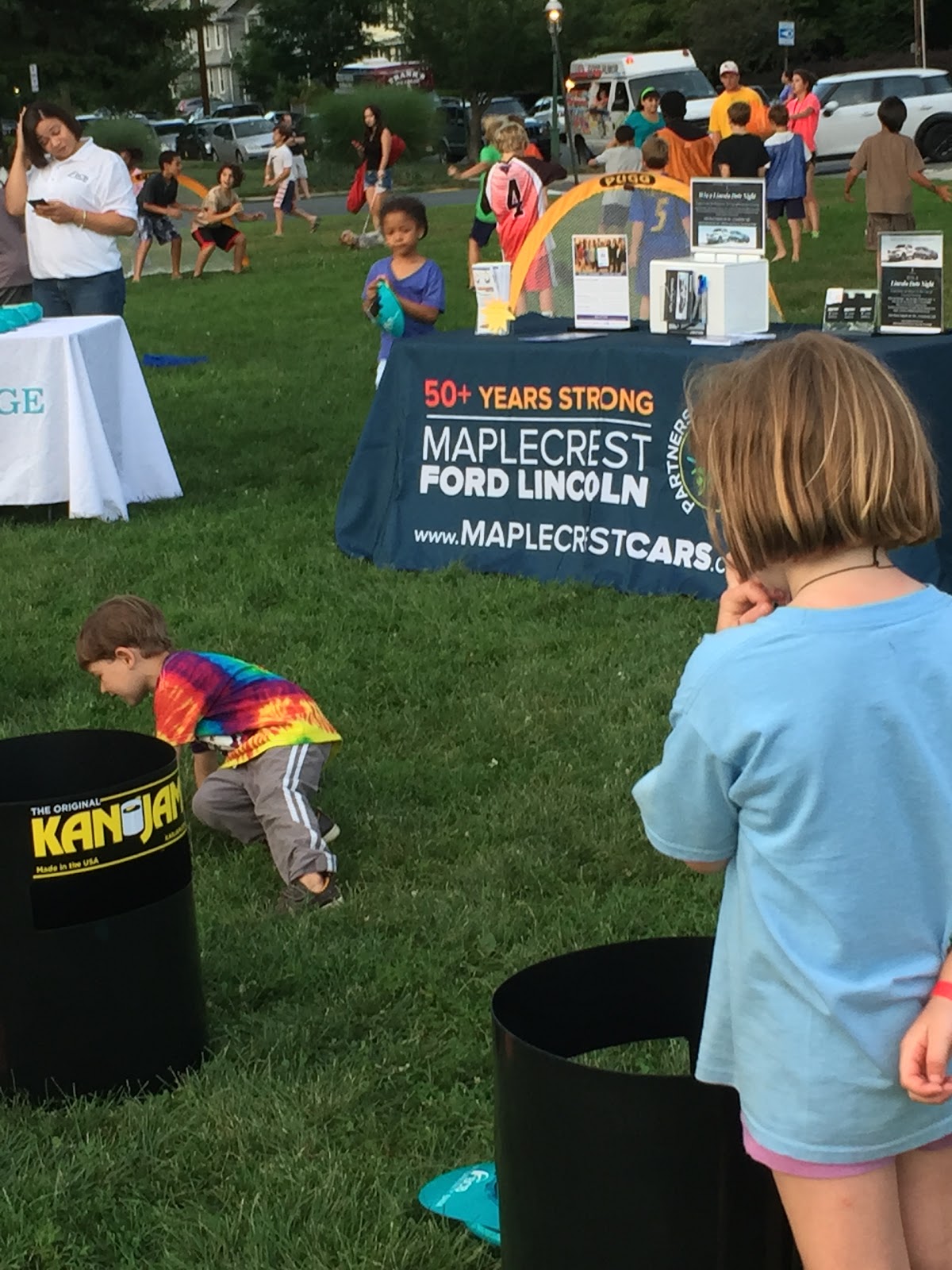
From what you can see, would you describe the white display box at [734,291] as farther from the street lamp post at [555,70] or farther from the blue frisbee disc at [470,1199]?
the street lamp post at [555,70]

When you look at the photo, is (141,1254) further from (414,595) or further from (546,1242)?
(414,595)

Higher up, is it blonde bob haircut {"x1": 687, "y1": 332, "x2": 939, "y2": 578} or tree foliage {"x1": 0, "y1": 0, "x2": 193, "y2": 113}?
tree foliage {"x1": 0, "y1": 0, "x2": 193, "y2": 113}

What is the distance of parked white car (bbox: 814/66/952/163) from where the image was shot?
96.6 ft

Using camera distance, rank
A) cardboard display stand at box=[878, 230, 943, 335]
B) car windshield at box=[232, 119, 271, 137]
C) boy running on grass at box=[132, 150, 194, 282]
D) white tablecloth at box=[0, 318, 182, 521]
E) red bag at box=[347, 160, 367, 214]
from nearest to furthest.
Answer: cardboard display stand at box=[878, 230, 943, 335]
white tablecloth at box=[0, 318, 182, 521]
boy running on grass at box=[132, 150, 194, 282]
red bag at box=[347, 160, 367, 214]
car windshield at box=[232, 119, 271, 137]

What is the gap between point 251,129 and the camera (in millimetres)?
55250

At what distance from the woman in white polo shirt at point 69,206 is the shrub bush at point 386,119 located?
36215mm

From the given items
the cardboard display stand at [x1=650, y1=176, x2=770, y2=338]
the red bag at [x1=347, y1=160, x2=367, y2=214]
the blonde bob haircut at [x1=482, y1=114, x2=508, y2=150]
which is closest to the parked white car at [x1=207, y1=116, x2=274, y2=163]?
the red bag at [x1=347, y1=160, x2=367, y2=214]

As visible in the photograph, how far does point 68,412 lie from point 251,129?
163 feet

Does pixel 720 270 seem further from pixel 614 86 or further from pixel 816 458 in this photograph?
pixel 614 86

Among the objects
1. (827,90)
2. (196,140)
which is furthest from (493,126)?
(196,140)

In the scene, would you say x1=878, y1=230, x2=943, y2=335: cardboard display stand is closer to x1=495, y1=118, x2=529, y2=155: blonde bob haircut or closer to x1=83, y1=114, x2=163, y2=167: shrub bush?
x1=495, y1=118, x2=529, y2=155: blonde bob haircut

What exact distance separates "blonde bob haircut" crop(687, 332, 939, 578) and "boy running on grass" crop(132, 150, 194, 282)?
1960 centimetres

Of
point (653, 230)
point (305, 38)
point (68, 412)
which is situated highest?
point (305, 38)

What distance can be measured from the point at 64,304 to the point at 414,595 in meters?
A: 3.44
